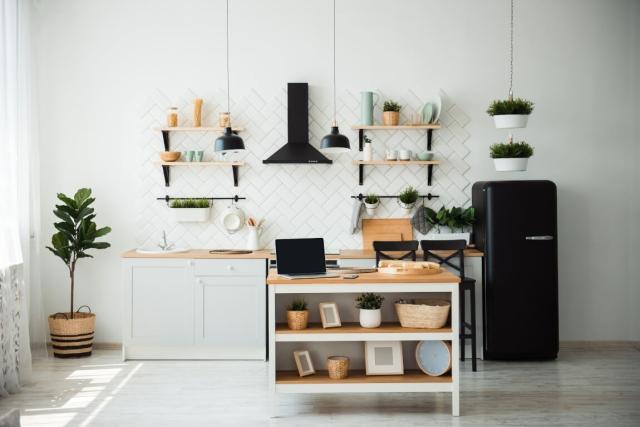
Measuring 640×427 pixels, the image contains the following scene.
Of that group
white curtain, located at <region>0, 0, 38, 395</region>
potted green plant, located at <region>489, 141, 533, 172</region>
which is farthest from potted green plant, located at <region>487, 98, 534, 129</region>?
white curtain, located at <region>0, 0, 38, 395</region>

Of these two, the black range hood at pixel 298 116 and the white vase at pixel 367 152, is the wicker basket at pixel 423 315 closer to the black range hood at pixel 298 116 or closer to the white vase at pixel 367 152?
the white vase at pixel 367 152

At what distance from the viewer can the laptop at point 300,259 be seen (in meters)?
4.44

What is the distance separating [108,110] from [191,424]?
339 centimetres

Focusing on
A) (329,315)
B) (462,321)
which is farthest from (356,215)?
(329,315)

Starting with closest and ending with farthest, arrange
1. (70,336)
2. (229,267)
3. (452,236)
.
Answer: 1. (229,267)
2. (70,336)
3. (452,236)

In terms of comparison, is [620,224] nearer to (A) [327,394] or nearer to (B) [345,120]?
(B) [345,120]

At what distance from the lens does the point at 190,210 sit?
20.5 feet

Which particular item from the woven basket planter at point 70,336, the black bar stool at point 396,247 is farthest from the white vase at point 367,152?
the woven basket planter at point 70,336

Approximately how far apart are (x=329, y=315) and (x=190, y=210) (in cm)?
228

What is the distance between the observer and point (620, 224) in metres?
6.33

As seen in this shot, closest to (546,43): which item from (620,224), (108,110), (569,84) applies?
(569,84)

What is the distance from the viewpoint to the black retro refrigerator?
566 cm

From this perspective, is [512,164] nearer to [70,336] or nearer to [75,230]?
[75,230]

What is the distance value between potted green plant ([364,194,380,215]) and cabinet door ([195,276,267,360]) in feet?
4.03
